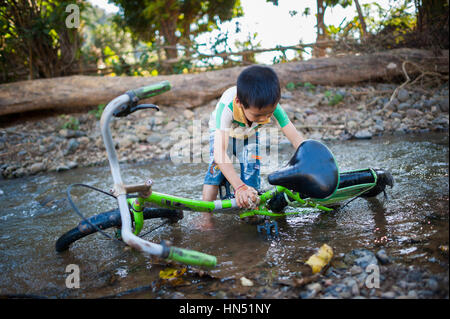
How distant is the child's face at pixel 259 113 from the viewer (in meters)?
1.89

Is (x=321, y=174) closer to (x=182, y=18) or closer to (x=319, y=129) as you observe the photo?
(x=319, y=129)

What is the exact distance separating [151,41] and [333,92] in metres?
6.11

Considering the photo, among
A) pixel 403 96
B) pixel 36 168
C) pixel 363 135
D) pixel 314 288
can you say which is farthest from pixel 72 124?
pixel 403 96

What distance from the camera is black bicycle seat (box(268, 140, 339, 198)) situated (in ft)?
5.61

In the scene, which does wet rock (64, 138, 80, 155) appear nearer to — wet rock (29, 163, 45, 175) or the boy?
wet rock (29, 163, 45, 175)

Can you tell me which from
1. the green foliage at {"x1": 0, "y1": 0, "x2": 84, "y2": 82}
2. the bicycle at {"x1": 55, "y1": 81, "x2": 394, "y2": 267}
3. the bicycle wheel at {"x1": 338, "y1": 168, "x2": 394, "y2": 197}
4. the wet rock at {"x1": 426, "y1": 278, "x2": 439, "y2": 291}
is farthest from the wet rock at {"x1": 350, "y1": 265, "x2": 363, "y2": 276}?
the green foliage at {"x1": 0, "y1": 0, "x2": 84, "y2": 82}

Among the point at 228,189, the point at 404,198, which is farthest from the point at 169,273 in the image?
the point at 404,198

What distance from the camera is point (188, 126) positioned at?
5.84m

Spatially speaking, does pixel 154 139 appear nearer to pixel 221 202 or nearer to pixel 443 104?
pixel 221 202

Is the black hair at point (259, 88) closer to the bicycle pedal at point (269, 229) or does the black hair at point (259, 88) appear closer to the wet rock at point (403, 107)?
the bicycle pedal at point (269, 229)

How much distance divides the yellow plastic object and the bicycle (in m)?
0.29

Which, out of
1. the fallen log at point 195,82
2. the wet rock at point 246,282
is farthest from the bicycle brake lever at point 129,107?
the fallen log at point 195,82

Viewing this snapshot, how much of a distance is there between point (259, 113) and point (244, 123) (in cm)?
31

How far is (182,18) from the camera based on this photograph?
963 centimetres
